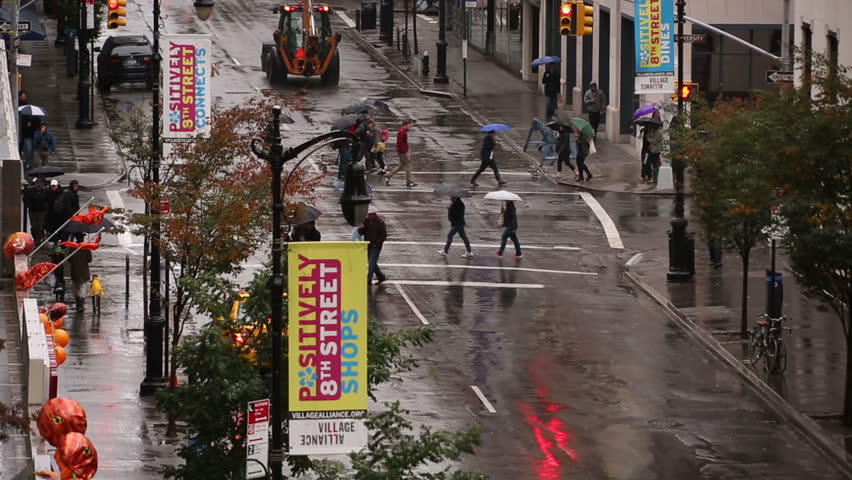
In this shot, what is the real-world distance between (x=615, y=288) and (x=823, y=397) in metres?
8.32

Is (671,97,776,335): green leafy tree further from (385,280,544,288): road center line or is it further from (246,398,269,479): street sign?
(246,398,269,479): street sign

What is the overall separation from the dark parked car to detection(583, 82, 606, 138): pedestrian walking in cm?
1407

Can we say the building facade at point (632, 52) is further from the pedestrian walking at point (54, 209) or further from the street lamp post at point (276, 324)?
the street lamp post at point (276, 324)

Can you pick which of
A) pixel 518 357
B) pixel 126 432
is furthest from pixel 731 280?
pixel 126 432

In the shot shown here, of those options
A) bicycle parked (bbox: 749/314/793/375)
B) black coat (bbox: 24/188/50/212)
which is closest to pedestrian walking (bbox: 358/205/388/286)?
black coat (bbox: 24/188/50/212)

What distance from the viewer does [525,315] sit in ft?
103

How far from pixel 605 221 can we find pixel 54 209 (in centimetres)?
1336

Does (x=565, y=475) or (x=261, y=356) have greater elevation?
(x=261, y=356)

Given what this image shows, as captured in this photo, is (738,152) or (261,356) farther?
(738,152)

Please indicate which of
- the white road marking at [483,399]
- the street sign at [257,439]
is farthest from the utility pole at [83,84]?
the street sign at [257,439]

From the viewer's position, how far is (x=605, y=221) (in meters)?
40.4

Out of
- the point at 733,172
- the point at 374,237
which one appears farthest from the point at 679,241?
the point at 733,172

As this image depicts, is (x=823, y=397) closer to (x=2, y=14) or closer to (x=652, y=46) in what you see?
(x=652, y=46)

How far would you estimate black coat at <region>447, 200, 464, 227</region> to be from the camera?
3566cm
